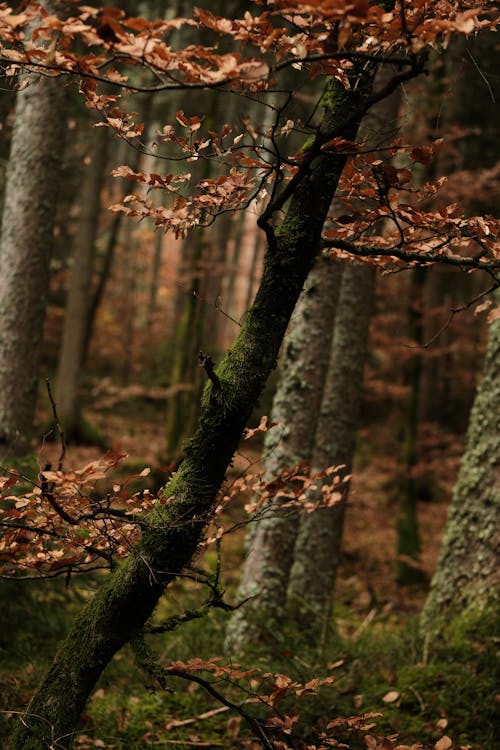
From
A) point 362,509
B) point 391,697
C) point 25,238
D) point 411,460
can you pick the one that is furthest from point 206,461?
point 362,509

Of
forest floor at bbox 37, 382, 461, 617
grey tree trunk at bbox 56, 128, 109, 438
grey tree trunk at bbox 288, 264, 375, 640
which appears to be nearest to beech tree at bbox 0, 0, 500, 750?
grey tree trunk at bbox 288, 264, 375, 640

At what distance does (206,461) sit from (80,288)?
447 inches

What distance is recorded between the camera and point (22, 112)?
18.3 ft

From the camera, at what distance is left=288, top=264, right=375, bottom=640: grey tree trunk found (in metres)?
6.71

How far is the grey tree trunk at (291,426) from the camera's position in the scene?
5.45 metres

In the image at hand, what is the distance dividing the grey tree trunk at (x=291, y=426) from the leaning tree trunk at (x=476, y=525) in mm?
1281

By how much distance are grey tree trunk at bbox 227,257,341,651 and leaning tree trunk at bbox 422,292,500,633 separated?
128 centimetres

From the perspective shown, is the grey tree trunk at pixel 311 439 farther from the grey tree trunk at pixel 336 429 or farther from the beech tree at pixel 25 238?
the beech tree at pixel 25 238

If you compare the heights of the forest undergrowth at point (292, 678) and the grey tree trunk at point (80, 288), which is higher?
the grey tree trunk at point (80, 288)

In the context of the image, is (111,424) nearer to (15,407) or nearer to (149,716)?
(15,407)

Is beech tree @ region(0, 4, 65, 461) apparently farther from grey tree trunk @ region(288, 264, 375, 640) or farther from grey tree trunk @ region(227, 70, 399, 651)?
grey tree trunk @ region(288, 264, 375, 640)

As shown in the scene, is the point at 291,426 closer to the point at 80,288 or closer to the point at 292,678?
the point at 292,678

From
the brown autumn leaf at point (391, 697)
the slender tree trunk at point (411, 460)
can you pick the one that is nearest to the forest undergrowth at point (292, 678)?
the brown autumn leaf at point (391, 697)

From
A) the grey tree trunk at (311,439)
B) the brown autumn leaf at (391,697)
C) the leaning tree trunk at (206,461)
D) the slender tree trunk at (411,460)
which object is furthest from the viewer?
the slender tree trunk at (411,460)
